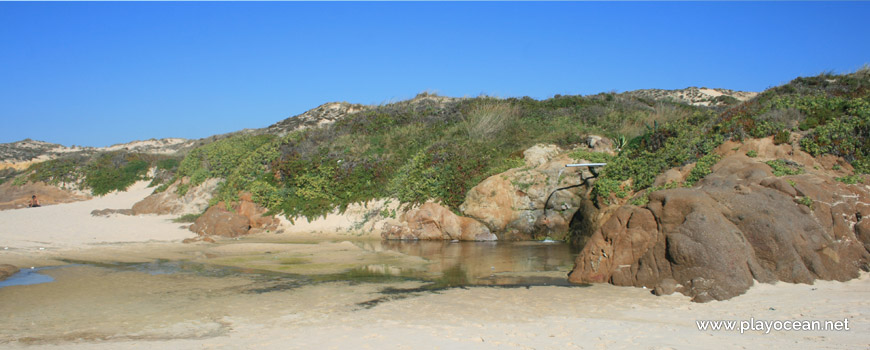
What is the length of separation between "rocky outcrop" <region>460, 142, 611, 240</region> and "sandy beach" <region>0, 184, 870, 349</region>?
497 centimetres

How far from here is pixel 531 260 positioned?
41.8ft

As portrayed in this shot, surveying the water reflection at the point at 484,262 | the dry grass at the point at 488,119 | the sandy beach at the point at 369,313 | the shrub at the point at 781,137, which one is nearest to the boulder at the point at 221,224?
the water reflection at the point at 484,262

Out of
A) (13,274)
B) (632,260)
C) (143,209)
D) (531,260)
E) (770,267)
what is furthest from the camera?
(143,209)

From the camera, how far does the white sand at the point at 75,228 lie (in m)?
15.3

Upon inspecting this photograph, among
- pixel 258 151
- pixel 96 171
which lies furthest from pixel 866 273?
pixel 96 171

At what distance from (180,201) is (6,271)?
11.7 meters

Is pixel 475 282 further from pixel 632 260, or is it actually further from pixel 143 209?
pixel 143 209

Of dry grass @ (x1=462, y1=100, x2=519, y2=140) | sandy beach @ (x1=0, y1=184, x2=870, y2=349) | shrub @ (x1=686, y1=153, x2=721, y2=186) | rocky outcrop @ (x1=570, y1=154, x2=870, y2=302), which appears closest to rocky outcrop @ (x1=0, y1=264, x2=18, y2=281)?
sandy beach @ (x1=0, y1=184, x2=870, y2=349)

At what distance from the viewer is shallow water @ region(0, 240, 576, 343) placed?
24.0 feet

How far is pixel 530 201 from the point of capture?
1711 cm

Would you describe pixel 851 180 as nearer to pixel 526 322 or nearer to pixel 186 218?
pixel 526 322

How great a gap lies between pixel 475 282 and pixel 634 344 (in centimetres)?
437

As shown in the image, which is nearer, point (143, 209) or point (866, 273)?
point (866, 273)

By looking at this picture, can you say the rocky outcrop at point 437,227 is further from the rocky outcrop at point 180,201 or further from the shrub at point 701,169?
the rocky outcrop at point 180,201
